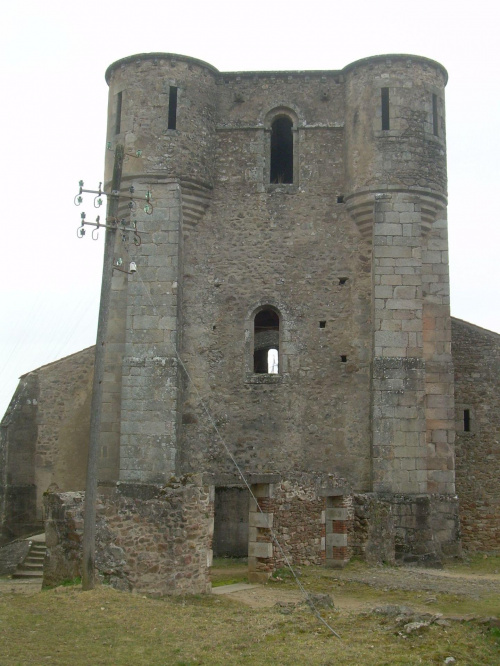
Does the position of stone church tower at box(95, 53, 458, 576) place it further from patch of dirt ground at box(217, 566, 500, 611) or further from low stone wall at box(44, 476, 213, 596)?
low stone wall at box(44, 476, 213, 596)

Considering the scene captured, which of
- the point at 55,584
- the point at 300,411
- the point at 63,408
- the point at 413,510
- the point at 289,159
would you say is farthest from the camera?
the point at 289,159

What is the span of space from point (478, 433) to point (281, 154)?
27.3ft

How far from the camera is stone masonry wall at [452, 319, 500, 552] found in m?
20.2

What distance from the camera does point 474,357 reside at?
2077 cm

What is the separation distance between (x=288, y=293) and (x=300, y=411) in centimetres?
262

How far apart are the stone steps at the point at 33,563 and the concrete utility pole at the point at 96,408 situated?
15.6ft

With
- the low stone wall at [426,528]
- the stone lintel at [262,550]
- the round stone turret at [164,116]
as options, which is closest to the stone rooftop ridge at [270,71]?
the round stone turret at [164,116]

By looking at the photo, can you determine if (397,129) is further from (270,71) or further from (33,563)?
(33,563)

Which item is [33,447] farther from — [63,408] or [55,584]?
[55,584]

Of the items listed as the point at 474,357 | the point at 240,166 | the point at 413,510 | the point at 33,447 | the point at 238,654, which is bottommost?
the point at 238,654

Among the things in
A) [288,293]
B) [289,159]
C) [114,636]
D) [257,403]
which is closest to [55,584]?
[114,636]

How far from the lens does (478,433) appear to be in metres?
20.5

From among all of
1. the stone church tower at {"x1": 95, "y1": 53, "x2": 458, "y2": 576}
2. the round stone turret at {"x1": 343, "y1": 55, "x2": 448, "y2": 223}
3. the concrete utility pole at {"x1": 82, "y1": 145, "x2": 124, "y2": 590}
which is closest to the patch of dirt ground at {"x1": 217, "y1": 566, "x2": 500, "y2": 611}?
the stone church tower at {"x1": 95, "y1": 53, "x2": 458, "y2": 576}

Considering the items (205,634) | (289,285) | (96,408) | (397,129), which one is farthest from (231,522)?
(397,129)
